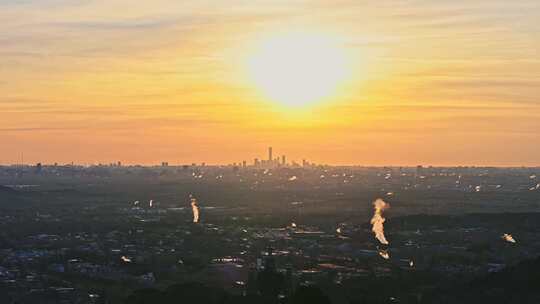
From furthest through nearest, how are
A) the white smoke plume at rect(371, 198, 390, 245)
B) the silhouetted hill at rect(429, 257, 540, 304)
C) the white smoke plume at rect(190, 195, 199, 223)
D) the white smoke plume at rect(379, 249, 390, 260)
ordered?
1. the white smoke plume at rect(190, 195, 199, 223)
2. the white smoke plume at rect(371, 198, 390, 245)
3. the white smoke plume at rect(379, 249, 390, 260)
4. the silhouetted hill at rect(429, 257, 540, 304)

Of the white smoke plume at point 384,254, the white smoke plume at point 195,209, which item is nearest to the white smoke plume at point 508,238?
the white smoke plume at point 384,254

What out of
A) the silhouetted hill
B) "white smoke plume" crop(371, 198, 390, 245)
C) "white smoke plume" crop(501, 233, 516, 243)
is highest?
"white smoke plume" crop(371, 198, 390, 245)

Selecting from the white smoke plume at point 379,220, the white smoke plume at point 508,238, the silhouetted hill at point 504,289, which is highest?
the white smoke plume at point 379,220

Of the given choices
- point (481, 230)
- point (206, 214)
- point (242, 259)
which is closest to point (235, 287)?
point (242, 259)

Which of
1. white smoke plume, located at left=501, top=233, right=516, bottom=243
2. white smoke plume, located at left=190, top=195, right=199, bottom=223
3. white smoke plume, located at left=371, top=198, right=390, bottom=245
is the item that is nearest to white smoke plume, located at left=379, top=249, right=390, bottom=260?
white smoke plume, located at left=371, top=198, right=390, bottom=245

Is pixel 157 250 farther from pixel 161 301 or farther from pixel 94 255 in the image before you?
pixel 161 301

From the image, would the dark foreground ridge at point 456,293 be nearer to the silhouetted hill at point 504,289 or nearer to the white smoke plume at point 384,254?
the silhouetted hill at point 504,289

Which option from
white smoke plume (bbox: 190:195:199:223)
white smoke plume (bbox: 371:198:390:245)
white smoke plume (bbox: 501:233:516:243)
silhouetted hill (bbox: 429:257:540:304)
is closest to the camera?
silhouetted hill (bbox: 429:257:540:304)

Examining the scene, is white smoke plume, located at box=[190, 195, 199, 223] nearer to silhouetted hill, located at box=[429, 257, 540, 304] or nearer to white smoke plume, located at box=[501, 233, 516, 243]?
white smoke plume, located at box=[501, 233, 516, 243]
